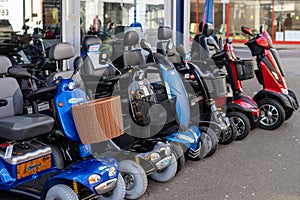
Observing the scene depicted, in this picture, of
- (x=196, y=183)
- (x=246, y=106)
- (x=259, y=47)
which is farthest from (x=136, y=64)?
(x=259, y=47)

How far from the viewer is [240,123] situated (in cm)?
576

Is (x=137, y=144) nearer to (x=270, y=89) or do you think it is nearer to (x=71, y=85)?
(x=71, y=85)

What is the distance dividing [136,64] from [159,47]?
726 millimetres

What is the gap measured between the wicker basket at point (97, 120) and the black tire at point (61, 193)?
0.36 meters

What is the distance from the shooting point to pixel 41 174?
380 centimetres

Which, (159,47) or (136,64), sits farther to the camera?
(159,47)

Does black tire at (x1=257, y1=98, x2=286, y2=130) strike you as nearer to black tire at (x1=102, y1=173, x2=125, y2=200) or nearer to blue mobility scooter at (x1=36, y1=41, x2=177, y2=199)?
blue mobility scooter at (x1=36, y1=41, x2=177, y2=199)

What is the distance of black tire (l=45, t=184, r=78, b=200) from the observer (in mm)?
3252

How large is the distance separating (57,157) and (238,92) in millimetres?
2732

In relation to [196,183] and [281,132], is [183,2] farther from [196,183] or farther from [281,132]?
[196,183]

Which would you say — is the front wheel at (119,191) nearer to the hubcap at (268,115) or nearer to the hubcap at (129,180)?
the hubcap at (129,180)

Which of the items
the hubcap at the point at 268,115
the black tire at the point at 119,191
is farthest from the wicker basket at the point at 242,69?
the black tire at the point at 119,191

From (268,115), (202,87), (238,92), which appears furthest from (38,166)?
(268,115)

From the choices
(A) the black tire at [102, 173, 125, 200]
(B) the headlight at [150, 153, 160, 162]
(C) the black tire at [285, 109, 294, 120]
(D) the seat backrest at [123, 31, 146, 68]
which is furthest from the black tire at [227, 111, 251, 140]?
(A) the black tire at [102, 173, 125, 200]
